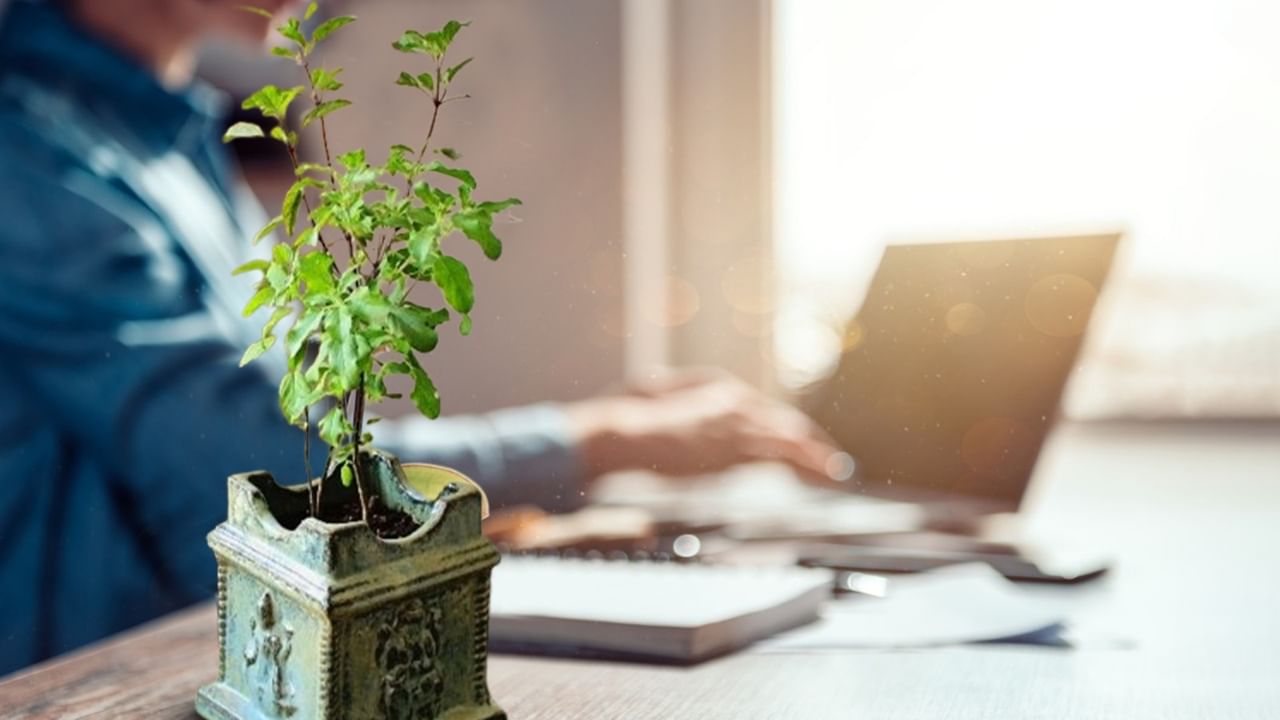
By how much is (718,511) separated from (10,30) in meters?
1.03

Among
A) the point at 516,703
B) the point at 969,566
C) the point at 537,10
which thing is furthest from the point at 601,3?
the point at 516,703

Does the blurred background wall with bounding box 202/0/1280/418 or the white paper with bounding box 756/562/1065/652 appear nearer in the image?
the white paper with bounding box 756/562/1065/652

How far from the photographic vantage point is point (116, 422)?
1087 mm

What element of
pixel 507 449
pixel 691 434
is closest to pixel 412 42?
pixel 507 449

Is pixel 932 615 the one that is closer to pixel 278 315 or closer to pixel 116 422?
pixel 278 315

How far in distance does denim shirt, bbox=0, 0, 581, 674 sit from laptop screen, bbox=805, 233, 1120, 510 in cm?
35

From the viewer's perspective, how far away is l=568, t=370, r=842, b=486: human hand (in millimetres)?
1222

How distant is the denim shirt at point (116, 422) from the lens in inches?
42.7

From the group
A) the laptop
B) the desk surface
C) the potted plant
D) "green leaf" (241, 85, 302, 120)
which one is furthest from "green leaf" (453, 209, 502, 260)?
the laptop

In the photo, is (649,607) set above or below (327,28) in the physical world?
below

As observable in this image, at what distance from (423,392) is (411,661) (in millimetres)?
122

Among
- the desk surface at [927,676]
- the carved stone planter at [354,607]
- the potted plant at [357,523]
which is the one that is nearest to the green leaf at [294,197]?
the potted plant at [357,523]

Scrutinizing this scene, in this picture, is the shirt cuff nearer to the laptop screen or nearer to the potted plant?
the laptop screen

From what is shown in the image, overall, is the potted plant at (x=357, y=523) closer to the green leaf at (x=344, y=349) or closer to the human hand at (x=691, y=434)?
the green leaf at (x=344, y=349)
